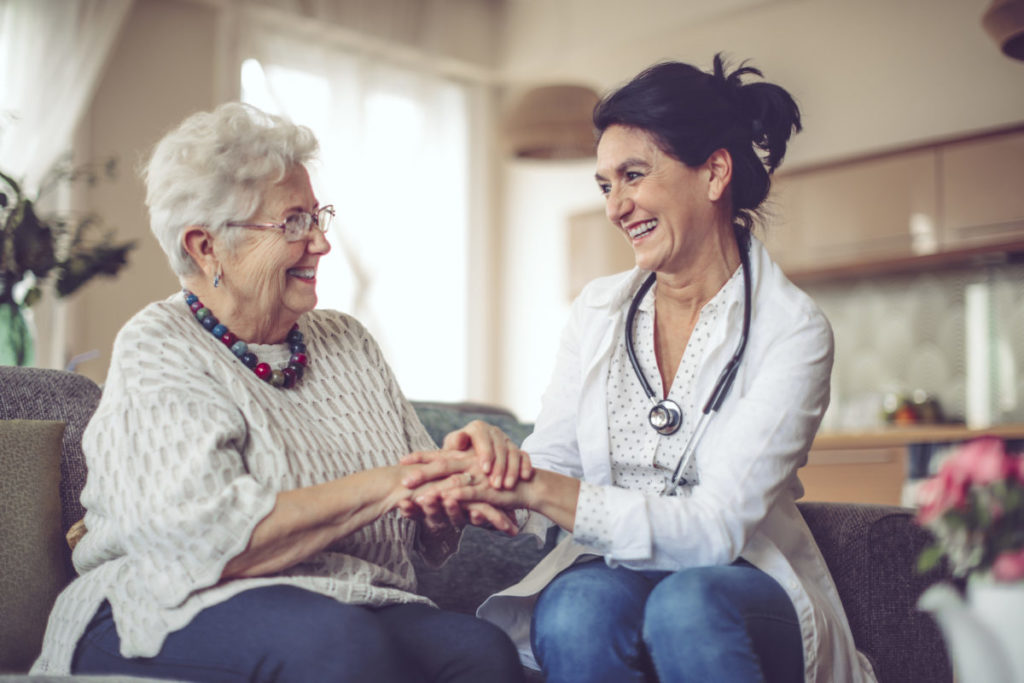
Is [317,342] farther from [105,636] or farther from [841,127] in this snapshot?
[841,127]

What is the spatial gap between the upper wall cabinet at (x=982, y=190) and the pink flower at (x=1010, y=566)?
358 centimetres

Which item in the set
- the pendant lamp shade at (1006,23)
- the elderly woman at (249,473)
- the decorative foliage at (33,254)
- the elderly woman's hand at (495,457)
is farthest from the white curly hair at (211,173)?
the pendant lamp shade at (1006,23)

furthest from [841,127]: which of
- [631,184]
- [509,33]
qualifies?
[631,184]

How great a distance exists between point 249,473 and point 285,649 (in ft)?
0.94

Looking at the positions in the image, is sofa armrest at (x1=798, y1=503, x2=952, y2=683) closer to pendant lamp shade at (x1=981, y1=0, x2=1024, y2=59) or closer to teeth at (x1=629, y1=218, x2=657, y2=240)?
teeth at (x1=629, y1=218, x2=657, y2=240)

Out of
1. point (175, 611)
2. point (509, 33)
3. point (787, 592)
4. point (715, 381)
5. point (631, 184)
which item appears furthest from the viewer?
point (509, 33)

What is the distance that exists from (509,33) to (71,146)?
3122 millimetres

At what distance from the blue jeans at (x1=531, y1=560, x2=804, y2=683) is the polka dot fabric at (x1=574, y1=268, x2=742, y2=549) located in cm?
20

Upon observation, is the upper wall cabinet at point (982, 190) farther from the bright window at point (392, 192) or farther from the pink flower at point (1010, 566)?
the pink flower at point (1010, 566)

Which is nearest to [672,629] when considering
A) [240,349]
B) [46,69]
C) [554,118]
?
[240,349]

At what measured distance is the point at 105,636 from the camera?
1385mm

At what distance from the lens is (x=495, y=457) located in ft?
4.91

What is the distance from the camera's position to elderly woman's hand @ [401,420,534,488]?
1.47 metres

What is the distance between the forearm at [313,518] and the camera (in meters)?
1.33
